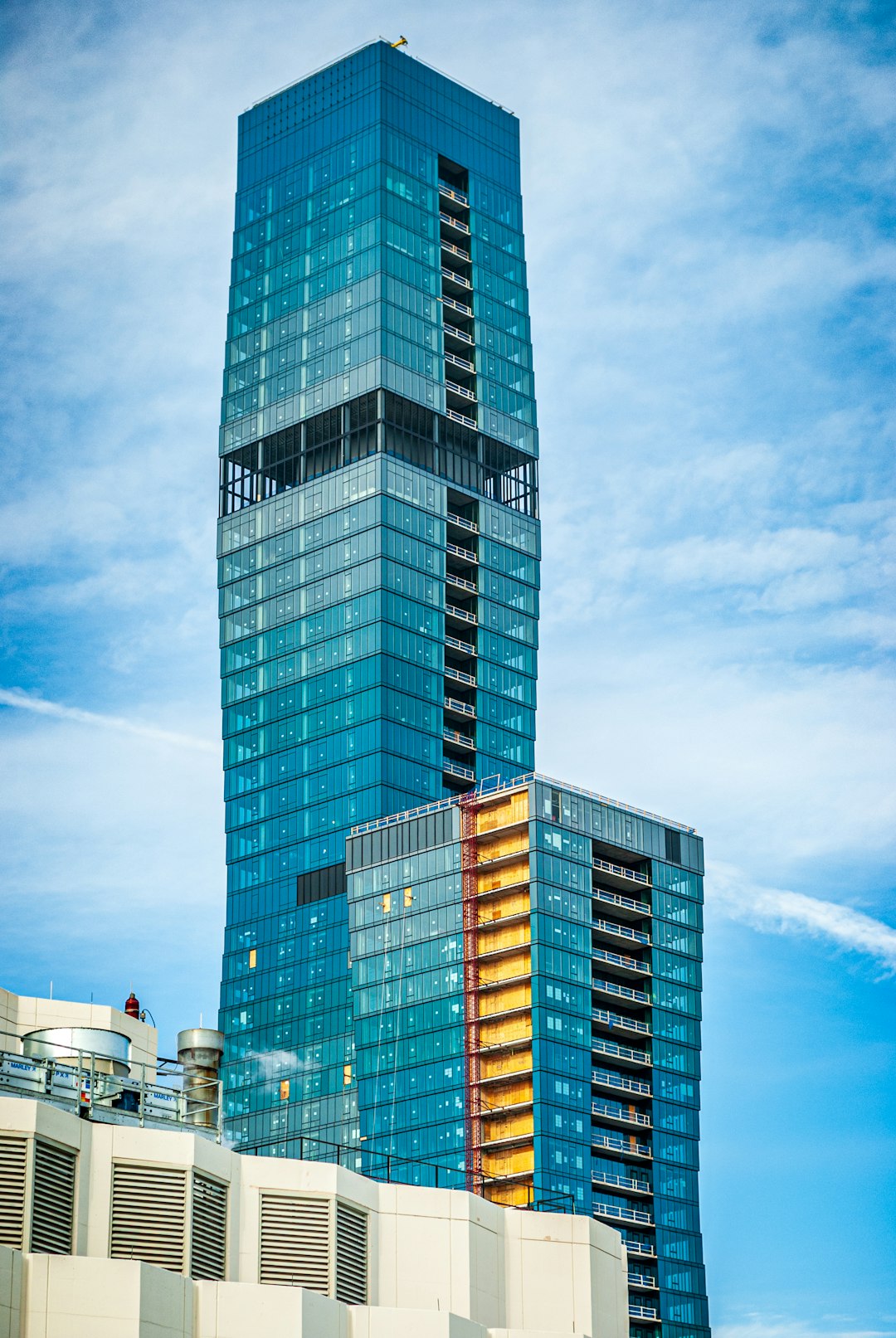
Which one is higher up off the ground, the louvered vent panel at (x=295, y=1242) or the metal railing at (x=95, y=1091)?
the metal railing at (x=95, y=1091)

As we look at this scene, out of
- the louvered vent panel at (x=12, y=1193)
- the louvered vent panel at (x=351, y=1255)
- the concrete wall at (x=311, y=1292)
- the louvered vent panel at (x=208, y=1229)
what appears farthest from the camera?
the louvered vent panel at (x=351, y=1255)

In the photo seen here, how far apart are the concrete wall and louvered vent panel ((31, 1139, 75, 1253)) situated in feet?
1.38

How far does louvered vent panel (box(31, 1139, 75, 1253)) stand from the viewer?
75.9 metres

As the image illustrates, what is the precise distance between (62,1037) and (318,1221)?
12537mm

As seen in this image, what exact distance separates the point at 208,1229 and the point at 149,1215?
278 centimetres

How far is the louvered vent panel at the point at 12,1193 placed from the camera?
75000 millimetres

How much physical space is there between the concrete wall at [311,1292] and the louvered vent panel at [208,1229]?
0.44 metres

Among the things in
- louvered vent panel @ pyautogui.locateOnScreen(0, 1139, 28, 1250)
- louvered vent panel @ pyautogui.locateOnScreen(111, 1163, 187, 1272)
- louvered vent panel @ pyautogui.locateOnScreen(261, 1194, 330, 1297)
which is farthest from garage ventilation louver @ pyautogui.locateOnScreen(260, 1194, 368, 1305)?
louvered vent panel @ pyautogui.locateOnScreen(0, 1139, 28, 1250)

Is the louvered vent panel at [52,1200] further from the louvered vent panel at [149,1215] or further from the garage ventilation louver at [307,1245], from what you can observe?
the garage ventilation louver at [307,1245]

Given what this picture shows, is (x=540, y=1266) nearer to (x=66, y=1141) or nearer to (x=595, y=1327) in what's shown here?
(x=595, y=1327)

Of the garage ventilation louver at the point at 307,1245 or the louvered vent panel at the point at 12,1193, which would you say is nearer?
the louvered vent panel at the point at 12,1193

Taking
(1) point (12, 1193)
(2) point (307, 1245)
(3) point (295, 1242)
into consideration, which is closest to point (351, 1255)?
(2) point (307, 1245)

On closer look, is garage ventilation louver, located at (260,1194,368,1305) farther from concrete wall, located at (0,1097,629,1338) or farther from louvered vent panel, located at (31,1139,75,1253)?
louvered vent panel, located at (31,1139,75,1253)

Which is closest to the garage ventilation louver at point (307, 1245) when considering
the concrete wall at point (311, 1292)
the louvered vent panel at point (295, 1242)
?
the louvered vent panel at point (295, 1242)
